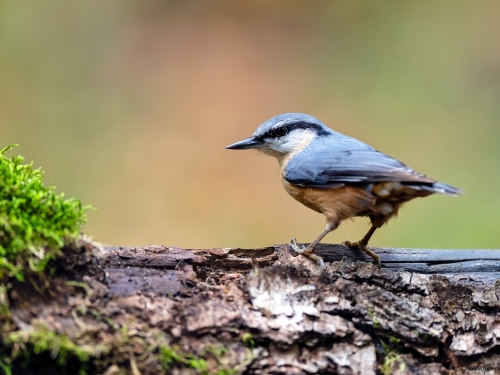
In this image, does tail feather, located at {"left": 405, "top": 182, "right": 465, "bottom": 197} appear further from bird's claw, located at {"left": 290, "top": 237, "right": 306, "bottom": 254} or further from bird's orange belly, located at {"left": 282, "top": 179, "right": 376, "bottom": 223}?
bird's claw, located at {"left": 290, "top": 237, "right": 306, "bottom": 254}

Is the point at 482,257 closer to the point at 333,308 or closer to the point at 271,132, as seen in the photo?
the point at 333,308

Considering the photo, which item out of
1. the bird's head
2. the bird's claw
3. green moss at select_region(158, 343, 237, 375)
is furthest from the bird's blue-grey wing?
green moss at select_region(158, 343, 237, 375)

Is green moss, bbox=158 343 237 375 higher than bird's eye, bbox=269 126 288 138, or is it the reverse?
bird's eye, bbox=269 126 288 138

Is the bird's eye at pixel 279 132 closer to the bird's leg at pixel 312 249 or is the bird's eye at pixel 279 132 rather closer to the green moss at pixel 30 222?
the bird's leg at pixel 312 249

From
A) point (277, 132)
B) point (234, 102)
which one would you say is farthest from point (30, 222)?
point (234, 102)

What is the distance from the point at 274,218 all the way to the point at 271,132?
284 centimetres

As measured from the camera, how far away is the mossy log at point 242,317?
5.90 ft

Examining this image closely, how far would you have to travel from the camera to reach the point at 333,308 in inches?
85.0

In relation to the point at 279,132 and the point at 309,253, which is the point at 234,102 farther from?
the point at 309,253

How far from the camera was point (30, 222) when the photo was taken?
1.94 m

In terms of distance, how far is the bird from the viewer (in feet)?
8.45

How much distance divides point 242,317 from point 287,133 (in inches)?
64.5

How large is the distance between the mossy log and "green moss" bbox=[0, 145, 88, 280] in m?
0.08

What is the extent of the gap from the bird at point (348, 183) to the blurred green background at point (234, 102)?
8.84 feet
